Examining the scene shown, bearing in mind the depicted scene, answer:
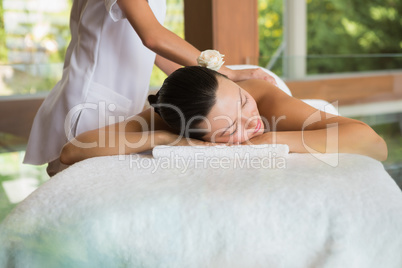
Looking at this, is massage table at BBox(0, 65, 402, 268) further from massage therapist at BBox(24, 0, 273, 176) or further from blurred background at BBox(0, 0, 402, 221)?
blurred background at BBox(0, 0, 402, 221)

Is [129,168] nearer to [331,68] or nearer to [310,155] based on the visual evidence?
[310,155]

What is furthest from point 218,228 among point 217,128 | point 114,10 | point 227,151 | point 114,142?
point 114,10

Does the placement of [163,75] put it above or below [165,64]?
below

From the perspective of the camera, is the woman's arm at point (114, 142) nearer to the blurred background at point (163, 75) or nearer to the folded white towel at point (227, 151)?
the folded white towel at point (227, 151)

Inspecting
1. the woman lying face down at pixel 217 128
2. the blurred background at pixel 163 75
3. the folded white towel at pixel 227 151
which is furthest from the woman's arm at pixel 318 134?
the blurred background at pixel 163 75

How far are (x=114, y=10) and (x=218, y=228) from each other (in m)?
0.90

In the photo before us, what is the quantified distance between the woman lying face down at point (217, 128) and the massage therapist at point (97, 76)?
19 cm

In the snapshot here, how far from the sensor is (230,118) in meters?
1.25

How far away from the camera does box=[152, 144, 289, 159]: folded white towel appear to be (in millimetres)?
1105

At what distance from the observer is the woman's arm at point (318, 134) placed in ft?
3.90

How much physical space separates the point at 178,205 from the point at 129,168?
276 mm

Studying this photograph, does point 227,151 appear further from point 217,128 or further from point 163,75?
point 163,75

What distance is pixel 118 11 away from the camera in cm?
145

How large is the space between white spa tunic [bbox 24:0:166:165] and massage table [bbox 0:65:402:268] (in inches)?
28.1
